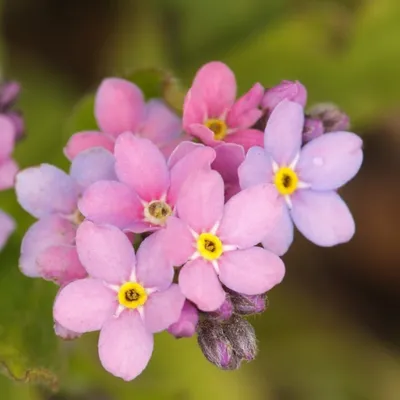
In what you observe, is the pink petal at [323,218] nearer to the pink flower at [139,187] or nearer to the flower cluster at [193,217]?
the flower cluster at [193,217]

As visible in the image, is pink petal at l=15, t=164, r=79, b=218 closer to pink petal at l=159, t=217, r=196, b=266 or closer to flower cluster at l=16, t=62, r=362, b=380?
flower cluster at l=16, t=62, r=362, b=380

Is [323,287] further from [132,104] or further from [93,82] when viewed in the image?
[132,104]

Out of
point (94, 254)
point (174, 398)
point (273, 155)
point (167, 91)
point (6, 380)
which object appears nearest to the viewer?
point (94, 254)

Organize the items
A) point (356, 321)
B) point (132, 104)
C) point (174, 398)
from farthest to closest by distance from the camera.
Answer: point (356, 321), point (174, 398), point (132, 104)

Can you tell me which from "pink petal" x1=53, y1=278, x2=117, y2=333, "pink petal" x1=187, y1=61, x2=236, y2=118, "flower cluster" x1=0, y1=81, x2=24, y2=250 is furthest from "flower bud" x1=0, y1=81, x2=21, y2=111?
"pink petal" x1=53, y1=278, x2=117, y2=333

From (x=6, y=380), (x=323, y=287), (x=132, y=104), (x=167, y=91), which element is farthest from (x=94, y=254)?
(x=323, y=287)

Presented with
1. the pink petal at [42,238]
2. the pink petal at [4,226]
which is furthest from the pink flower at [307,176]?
the pink petal at [4,226]

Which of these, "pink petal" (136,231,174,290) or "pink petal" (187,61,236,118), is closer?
"pink petal" (136,231,174,290)
